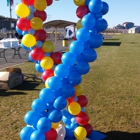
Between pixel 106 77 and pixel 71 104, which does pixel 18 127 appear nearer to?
pixel 71 104

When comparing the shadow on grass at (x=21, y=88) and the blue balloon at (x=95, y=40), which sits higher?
the blue balloon at (x=95, y=40)

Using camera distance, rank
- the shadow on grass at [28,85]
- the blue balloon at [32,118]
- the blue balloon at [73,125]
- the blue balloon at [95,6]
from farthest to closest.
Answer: the shadow on grass at [28,85], the blue balloon at [73,125], the blue balloon at [32,118], the blue balloon at [95,6]

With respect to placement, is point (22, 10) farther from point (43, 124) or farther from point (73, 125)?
point (73, 125)

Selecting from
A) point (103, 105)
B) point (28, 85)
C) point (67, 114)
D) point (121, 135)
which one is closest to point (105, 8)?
point (67, 114)

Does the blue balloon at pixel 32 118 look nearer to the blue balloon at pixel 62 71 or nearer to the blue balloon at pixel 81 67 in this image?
the blue balloon at pixel 62 71

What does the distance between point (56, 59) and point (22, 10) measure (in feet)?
3.32

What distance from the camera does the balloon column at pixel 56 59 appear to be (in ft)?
10.8

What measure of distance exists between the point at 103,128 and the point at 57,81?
6.38 feet

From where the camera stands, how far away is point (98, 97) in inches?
258

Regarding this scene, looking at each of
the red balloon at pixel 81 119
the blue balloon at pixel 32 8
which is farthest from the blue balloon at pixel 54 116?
the blue balloon at pixel 32 8

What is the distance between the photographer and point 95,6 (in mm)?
3148

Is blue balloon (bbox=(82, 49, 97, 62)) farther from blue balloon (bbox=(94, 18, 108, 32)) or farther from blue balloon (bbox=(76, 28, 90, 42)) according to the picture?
blue balloon (bbox=(94, 18, 108, 32))

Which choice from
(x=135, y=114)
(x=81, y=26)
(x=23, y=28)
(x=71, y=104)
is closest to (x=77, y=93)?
(x=71, y=104)

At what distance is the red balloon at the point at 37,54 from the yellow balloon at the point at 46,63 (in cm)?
12
